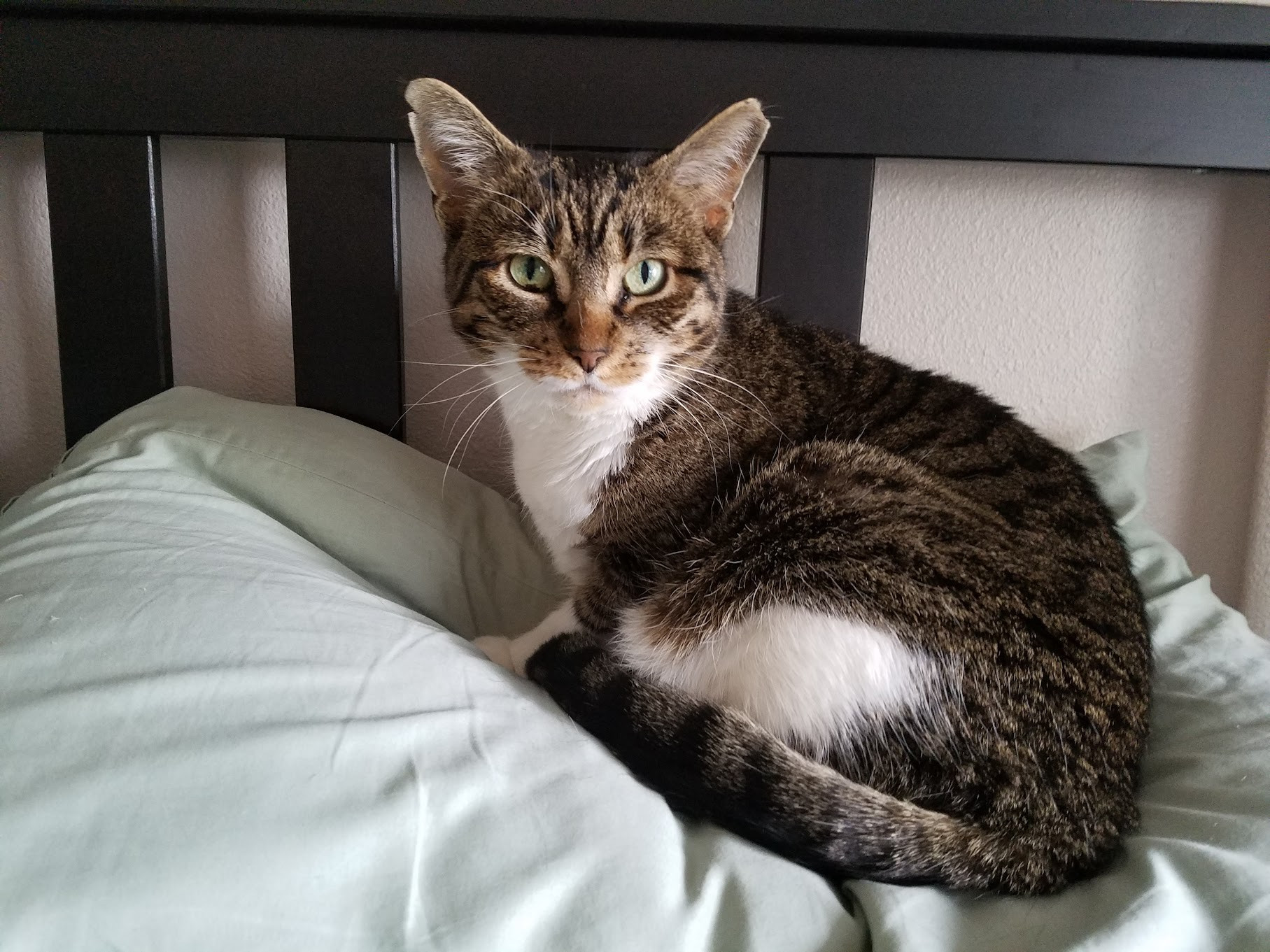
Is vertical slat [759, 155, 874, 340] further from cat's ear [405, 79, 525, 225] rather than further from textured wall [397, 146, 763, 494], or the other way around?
cat's ear [405, 79, 525, 225]

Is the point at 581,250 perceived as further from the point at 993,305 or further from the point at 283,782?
the point at 993,305

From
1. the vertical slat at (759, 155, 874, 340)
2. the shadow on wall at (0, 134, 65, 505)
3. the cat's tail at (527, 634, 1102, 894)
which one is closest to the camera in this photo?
the cat's tail at (527, 634, 1102, 894)

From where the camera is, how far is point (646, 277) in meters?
0.99

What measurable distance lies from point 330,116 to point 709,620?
1013 mm

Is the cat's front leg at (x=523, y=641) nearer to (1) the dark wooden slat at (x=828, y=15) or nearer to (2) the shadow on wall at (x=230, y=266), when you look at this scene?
(2) the shadow on wall at (x=230, y=266)

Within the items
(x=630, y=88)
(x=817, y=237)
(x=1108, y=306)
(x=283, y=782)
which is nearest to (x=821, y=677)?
(x=283, y=782)

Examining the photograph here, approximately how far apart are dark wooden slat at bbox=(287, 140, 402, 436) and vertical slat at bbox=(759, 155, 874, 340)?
Result: 658 millimetres

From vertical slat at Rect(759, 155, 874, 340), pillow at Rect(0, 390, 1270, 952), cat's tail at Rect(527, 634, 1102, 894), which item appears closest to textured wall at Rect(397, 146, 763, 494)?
vertical slat at Rect(759, 155, 874, 340)

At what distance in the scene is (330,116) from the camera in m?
1.18

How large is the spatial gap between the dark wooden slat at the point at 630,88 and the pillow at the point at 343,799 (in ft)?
2.19

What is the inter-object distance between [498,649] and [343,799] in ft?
1.51

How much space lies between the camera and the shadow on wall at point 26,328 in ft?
4.45

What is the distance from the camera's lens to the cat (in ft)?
2.34

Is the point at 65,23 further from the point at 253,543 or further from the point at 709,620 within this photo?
the point at 709,620
